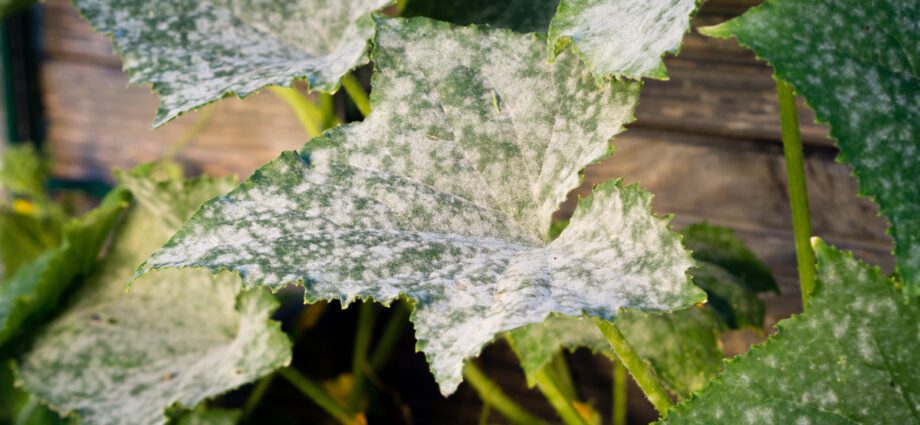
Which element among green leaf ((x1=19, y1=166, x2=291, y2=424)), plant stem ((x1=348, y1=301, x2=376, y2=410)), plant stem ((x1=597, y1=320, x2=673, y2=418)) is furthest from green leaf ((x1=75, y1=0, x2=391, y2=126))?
plant stem ((x1=348, y1=301, x2=376, y2=410))

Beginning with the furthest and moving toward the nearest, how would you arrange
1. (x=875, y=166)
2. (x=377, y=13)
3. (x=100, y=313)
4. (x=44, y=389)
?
(x=100, y=313) < (x=44, y=389) < (x=377, y=13) < (x=875, y=166)

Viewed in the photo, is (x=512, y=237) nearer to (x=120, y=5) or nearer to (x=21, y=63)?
(x=120, y=5)

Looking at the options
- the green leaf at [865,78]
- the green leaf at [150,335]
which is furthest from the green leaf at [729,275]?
the green leaf at [150,335]

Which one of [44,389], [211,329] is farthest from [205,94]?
[44,389]

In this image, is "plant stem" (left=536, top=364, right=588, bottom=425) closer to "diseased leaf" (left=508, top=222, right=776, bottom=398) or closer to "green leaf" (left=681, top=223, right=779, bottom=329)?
"diseased leaf" (left=508, top=222, right=776, bottom=398)

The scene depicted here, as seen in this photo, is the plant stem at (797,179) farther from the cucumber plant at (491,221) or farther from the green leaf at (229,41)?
the green leaf at (229,41)

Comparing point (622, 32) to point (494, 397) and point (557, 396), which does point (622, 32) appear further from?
point (494, 397)

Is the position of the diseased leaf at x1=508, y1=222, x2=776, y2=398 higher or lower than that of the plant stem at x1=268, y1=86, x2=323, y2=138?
lower

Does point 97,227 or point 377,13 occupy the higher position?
point 377,13
